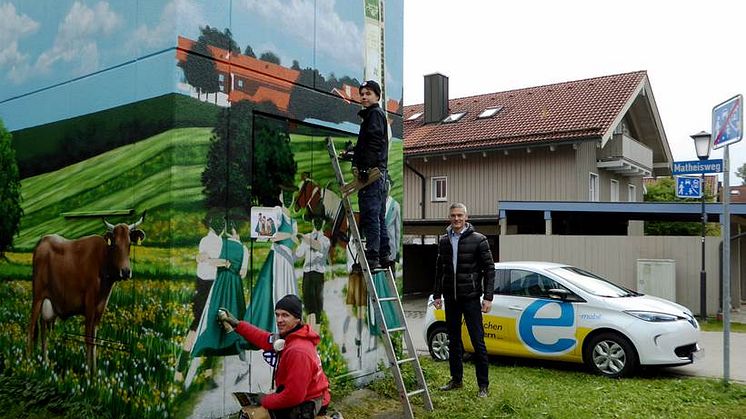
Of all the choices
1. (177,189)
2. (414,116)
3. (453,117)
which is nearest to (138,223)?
(177,189)

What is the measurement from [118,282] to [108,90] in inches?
69.1

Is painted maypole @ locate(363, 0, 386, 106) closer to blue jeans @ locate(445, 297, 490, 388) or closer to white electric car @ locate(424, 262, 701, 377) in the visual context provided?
blue jeans @ locate(445, 297, 490, 388)

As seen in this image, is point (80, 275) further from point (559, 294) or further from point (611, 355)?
point (611, 355)

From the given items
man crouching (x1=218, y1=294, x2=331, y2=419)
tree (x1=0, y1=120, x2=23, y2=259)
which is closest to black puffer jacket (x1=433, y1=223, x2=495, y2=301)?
man crouching (x1=218, y1=294, x2=331, y2=419)

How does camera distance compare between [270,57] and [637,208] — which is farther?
[637,208]

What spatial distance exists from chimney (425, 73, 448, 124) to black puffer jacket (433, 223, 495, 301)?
2032cm

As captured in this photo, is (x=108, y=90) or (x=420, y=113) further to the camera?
(x=420, y=113)

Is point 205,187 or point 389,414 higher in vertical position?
point 205,187

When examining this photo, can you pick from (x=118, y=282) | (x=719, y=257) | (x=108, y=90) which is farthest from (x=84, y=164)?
(x=719, y=257)

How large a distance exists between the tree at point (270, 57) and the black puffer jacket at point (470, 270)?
108 inches

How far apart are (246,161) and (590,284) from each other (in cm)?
598

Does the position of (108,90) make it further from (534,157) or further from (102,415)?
(534,157)

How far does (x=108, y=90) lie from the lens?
613 centimetres

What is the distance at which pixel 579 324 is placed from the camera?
30.9ft
